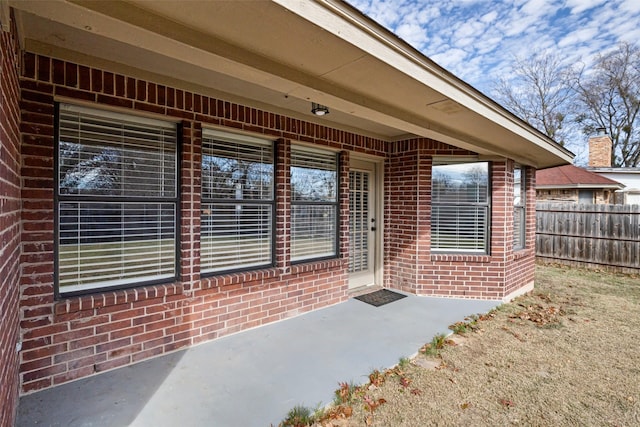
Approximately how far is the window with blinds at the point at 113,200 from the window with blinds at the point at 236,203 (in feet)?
1.13

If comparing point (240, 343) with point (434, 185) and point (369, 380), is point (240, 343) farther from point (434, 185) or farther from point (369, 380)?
point (434, 185)

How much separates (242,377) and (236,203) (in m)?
1.72

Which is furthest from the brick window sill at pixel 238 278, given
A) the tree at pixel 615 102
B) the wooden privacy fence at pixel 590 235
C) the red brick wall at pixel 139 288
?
the tree at pixel 615 102

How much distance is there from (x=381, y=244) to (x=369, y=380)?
9.61ft

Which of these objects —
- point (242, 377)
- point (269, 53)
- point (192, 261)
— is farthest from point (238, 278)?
point (269, 53)

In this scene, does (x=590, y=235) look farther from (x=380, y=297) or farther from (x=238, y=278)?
(x=238, y=278)

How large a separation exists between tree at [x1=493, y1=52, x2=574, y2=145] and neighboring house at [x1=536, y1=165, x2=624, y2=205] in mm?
7672

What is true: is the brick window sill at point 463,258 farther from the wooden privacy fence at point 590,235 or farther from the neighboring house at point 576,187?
the neighboring house at point 576,187

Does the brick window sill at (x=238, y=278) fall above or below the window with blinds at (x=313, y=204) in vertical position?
below

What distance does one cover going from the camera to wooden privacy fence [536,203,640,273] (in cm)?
736

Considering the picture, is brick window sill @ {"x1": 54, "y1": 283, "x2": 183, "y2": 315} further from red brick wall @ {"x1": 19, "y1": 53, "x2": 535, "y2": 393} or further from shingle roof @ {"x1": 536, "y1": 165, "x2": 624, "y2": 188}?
shingle roof @ {"x1": 536, "y1": 165, "x2": 624, "y2": 188}

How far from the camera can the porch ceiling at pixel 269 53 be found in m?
1.62

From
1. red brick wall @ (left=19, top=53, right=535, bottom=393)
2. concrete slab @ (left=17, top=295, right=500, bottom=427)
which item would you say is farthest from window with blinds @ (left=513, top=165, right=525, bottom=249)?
concrete slab @ (left=17, top=295, right=500, bottom=427)

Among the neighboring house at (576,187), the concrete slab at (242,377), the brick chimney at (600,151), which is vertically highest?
the brick chimney at (600,151)
